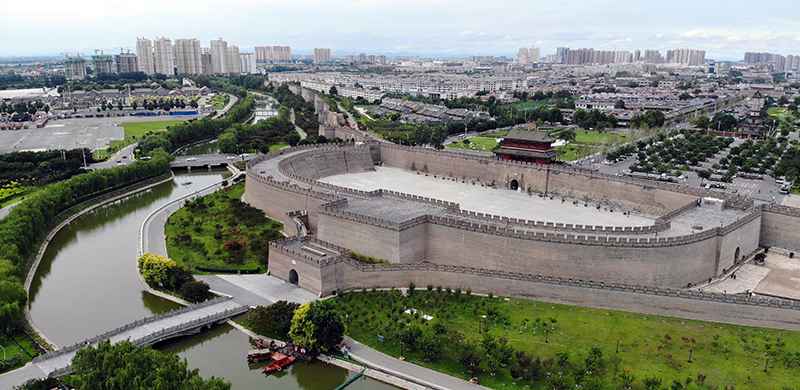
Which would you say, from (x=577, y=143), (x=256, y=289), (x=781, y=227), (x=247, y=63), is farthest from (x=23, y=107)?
(x=781, y=227)

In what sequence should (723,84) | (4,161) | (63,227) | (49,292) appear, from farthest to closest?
(723,84)
(4,161)
(63,227)
(49,292)

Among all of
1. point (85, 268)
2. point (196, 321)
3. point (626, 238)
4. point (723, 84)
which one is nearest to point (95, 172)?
point (85, 268)

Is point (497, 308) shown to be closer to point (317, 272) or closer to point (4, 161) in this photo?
point (317, 272)

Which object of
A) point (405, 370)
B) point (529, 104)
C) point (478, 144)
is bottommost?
point (405, 370)

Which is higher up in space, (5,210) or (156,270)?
(156,270)

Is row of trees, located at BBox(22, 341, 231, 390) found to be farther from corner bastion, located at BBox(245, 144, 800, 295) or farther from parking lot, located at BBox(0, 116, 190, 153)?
parking lot, located at BBox(0, 116, 190, 153)

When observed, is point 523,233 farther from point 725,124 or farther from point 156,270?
point 725,124

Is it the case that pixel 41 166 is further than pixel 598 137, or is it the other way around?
pixel 598 137

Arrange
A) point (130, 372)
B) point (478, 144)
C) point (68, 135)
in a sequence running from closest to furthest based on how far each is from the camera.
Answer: point (130, 372) < point (478, 144) < point (68, 135)
